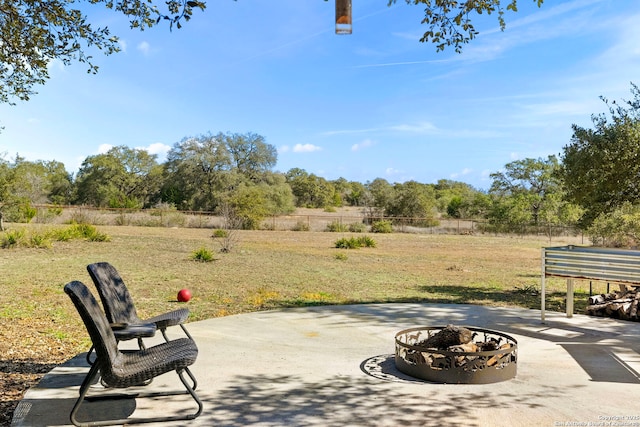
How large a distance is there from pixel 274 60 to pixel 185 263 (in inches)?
409

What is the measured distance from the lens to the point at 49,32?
640cm

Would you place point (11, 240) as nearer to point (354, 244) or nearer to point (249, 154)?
point (354, 244)

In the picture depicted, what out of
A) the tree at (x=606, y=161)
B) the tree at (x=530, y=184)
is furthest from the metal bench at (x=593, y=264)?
the tree at (x=530, y=184)

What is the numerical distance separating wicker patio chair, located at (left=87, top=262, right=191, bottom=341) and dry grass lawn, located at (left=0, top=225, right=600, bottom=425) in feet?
2.96

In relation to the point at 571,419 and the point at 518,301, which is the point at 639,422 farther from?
the point at 518,301

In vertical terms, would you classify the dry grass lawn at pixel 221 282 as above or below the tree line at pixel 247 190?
below

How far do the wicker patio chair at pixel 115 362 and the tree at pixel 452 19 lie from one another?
12.8 feet

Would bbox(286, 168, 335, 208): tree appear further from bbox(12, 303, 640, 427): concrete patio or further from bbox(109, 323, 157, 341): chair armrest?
bbox(109, 323, 157, 341): chair armrest

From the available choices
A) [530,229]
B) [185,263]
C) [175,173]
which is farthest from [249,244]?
[175,173]

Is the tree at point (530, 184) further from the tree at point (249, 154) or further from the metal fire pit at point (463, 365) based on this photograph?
the metal fire pit at point (463, 365)

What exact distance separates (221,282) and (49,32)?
5.86 metres

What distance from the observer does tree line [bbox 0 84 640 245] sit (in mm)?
29263

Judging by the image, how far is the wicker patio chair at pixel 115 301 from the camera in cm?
404

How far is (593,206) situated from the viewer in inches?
369
